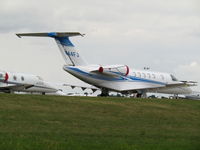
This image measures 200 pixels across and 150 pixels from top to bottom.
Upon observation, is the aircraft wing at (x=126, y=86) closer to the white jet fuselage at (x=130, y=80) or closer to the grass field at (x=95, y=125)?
the white jet fuselage at (x=130, y=80)

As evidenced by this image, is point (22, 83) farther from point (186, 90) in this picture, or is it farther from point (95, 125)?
point (95, 125)

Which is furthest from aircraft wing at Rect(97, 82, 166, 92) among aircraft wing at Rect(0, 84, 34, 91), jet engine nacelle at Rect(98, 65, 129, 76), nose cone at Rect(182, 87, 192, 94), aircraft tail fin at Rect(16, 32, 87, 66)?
aircraft wing at Rect(0, 84, 34, 91)

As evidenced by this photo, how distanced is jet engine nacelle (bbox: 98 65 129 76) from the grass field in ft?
33.5

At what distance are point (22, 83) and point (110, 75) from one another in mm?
15799

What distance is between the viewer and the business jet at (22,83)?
57062 mm

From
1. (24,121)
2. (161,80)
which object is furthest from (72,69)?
(24,121)

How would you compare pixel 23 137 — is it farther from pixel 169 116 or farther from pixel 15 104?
pixel 169 116

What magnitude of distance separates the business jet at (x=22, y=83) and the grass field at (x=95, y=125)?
23.7m

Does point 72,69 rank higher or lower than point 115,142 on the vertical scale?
higher

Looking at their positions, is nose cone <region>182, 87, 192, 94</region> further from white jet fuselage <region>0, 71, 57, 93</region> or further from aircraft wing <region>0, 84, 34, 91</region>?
aircraft wing <region>0, 84, 34, 91</region>

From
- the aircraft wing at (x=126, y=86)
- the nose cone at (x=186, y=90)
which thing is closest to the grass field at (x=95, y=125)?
the aircraft wing at (x=126, y=86)

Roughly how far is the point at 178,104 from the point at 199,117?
5.81m

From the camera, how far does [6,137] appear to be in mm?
17859

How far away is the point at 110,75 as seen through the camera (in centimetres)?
4756
